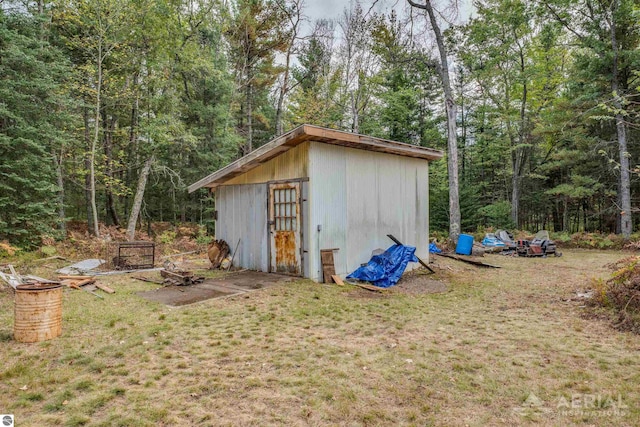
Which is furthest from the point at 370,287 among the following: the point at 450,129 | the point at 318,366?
the point at 450,129

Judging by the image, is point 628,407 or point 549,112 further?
point 549,112

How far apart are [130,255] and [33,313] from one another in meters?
5.34

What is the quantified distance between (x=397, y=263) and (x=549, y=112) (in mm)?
12397

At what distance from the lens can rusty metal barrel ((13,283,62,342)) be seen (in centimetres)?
356

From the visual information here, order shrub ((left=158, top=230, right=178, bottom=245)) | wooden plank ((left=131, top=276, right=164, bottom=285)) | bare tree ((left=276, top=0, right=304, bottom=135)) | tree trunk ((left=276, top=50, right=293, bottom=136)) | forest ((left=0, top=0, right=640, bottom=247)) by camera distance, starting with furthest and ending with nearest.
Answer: tree trunk ((left=276, top=50, right=293, bottom=136)), bare tree ((left=276, top=0, right=304, bottom=135)), shrub ((left=158, top=230, right=178, bottom=245)), forest ((left=0, top=0, right=640, bottom=247)), wooden plank ((left=131, top=276, right=164, bottom=285))

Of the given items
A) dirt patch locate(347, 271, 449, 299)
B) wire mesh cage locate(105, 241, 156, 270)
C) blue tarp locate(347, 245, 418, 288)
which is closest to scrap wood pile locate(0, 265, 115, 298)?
wire mesh cage locate(105, 241, 156, 270)

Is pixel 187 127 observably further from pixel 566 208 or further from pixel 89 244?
Answer: pixel 566 208

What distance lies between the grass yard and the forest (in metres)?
6.74

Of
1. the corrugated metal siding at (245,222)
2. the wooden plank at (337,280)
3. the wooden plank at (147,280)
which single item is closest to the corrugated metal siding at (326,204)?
the wooden plank at (337,280)

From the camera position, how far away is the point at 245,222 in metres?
8.09

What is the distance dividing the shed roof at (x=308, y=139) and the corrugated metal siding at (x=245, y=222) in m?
0.45

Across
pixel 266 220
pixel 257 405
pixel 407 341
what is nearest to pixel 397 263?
pixel 266 220

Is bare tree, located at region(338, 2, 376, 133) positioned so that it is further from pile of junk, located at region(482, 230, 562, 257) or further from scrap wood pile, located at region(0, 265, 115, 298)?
scrap wood pile, located at region(0, 265, 115, 298)

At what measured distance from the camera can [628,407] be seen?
2422 mm
